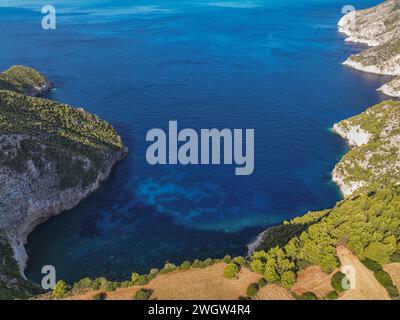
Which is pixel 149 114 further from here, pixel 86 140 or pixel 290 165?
pixel 290 165

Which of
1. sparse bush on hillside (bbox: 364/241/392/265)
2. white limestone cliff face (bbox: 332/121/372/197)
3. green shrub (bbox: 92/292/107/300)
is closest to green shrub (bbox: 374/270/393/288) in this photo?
sparse bush on hillside (bbox: 364/241/392/265)

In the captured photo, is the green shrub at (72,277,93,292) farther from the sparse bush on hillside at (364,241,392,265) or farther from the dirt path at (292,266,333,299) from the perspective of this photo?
the sparse bush on hillside at (364,241,392,265)

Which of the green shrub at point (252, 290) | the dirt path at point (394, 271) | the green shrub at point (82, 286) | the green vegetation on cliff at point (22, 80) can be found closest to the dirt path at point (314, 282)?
the green shrub at point (252, 290)

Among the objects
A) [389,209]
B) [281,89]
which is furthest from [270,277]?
[281,89]

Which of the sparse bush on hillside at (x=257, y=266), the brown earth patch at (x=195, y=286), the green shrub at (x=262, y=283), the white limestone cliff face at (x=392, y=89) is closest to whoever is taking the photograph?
the brown earth patch at (x=195, y=286)

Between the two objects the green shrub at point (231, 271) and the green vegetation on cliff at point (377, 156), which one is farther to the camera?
the green vegetation on cliff at point (377, 156)

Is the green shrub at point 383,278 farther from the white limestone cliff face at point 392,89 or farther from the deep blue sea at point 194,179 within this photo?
the white limestone cliff face at point 392,89
